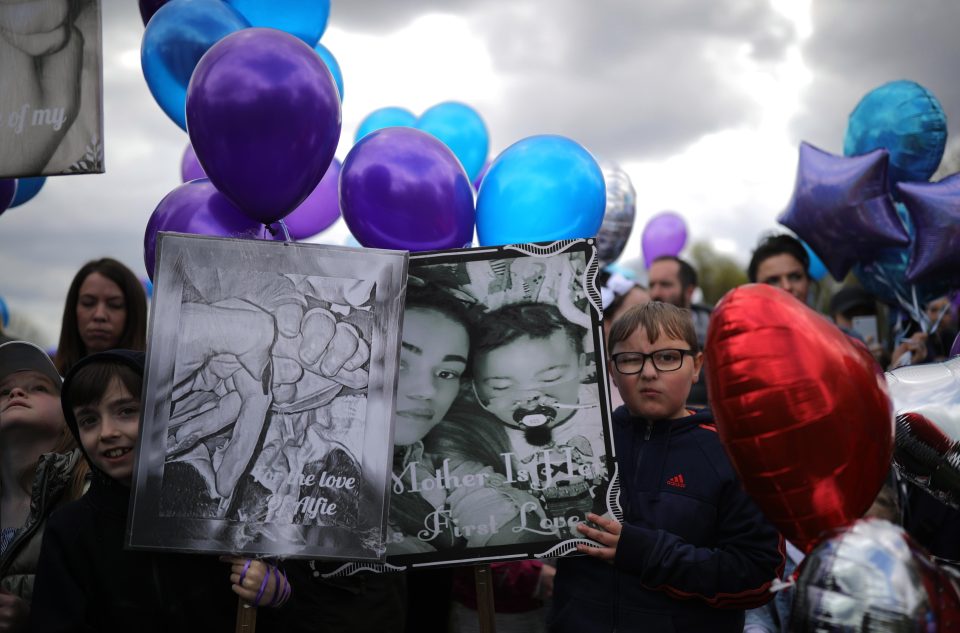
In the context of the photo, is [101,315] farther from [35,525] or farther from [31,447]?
[35,525]

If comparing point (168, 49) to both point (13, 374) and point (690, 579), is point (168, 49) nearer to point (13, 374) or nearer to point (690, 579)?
point (13, 374)

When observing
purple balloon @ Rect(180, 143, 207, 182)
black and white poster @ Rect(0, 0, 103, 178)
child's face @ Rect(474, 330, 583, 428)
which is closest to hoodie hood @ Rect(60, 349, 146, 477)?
black and white poster @ Rect(0, 0, 103, 178)

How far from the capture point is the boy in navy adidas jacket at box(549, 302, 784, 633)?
2.19 m

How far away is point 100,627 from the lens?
2.17 m

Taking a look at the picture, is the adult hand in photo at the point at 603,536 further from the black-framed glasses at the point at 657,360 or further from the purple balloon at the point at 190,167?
the purple balloon at the point at 190,167

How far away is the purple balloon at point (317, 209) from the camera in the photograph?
11.9ft

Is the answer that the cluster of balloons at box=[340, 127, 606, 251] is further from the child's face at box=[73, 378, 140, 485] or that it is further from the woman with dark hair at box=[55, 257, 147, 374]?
the woman with dark hair at box=[55, 257, 147, 374]

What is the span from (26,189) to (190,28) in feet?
4.97

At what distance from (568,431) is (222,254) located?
3.46ft

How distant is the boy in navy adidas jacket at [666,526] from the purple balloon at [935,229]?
6.87ft

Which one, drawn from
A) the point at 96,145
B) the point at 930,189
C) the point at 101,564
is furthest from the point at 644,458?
the point at 930,189

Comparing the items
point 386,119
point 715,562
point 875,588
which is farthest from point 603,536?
point 386,119

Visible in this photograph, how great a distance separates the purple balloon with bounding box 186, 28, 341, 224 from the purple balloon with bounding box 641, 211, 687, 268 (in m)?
5.29

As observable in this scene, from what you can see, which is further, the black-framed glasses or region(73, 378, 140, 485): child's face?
the black-framed glasses
